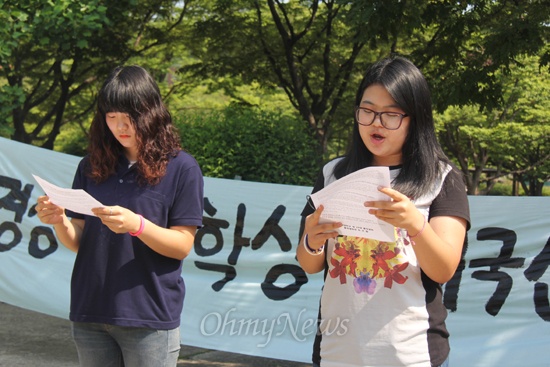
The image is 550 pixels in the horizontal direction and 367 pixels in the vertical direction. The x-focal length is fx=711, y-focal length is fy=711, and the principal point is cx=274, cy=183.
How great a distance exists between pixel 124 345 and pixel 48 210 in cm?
55

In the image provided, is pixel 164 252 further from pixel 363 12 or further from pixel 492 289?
pixel 363 12

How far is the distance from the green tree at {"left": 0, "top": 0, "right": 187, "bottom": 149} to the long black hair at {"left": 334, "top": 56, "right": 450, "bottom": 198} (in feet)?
16.4

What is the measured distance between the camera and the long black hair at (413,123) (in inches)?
82.4

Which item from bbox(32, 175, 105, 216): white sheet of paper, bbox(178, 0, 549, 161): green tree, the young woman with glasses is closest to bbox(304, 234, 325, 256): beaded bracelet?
the young woman with glasses

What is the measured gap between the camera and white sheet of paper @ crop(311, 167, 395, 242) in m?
1.87

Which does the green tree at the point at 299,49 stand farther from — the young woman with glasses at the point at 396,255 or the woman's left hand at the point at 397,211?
the woman's left hand at the point at 397,211

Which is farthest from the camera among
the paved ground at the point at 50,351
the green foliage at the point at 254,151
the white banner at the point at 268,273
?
the green foliage at the point at 254,151

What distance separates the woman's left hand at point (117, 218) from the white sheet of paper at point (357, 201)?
24.6 inches

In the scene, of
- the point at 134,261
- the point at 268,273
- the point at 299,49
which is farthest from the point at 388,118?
the point at 299,49

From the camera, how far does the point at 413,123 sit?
213cm

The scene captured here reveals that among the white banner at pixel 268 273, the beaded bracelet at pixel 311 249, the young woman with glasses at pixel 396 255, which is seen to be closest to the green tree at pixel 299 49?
the white banner at pixel 268 273

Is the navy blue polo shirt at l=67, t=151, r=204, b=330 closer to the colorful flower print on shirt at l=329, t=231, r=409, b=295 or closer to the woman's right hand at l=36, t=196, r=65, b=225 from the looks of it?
the woman's right hand at l=36, t=196, r=65, b=225

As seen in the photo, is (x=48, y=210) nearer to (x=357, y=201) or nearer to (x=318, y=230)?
(x=318, y=230)

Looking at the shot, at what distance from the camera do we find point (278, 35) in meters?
10.4
